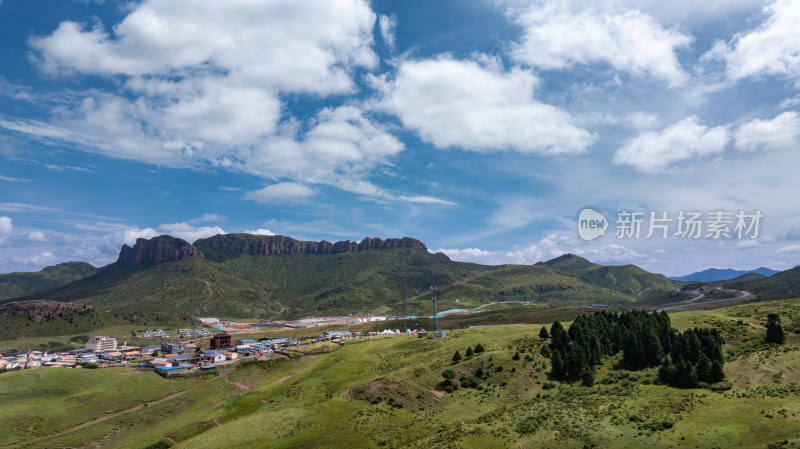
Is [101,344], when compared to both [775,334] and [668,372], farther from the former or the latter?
[775,334]

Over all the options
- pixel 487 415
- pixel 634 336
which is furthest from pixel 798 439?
pixel 634 336

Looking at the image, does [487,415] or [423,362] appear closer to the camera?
[487,415]

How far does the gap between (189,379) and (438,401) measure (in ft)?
233

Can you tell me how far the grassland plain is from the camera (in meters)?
41.3

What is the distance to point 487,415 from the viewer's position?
50938 millimetres

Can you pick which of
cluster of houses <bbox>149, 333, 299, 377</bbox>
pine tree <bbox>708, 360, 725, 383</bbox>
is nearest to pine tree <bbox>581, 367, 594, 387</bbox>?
pine tree <bbox>708, 360, 725, 383</bbox>

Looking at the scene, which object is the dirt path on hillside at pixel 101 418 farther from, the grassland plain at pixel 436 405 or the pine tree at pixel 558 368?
the pine tree at pixel 558 368

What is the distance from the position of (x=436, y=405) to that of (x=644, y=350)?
37855 mm

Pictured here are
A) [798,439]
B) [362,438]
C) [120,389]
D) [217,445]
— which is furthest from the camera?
[120,389]

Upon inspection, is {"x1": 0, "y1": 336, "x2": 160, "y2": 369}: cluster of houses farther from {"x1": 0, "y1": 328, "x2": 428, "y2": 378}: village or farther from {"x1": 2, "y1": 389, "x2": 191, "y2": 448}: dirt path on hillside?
{"x1": 2, "y1": 389, "x2": 191, "y2": 448}: dirt path on hillside

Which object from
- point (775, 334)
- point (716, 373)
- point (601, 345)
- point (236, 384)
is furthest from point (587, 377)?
point (236, 384)

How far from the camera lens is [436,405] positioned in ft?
192

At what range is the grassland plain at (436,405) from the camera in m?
41.3

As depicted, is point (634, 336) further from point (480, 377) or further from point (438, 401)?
point (438, 401)
